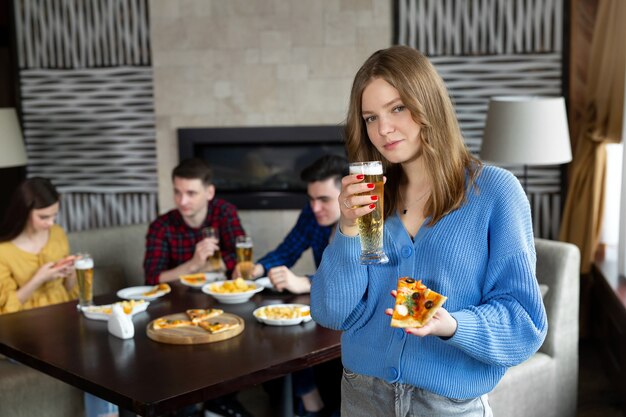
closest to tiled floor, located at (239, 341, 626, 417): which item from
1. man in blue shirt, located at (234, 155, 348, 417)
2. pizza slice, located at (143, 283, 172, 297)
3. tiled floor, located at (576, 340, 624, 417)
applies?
tiled floor, located at (576, 340, 624, 417)

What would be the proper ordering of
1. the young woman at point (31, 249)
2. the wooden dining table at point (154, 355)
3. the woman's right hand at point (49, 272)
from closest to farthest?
the wooden dining table at point (154, 355), the woman's right hand at point (49, 272), the young woman at point (31, 249)

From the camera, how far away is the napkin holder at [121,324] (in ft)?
8.00

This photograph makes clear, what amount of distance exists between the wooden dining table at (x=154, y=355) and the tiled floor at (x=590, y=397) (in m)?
1.07

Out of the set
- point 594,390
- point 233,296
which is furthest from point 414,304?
point 594,390

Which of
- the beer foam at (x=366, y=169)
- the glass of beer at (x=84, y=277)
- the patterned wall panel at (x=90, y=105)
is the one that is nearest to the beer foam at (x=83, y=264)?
the glass of beer at (x=84, y=277)

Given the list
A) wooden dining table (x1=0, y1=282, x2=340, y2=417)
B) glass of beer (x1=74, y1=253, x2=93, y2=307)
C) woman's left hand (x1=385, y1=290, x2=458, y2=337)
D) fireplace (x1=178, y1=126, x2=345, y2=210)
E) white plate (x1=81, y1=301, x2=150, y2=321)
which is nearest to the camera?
woman's left hand (x1=385, y1=290, x2=458, y2=337)

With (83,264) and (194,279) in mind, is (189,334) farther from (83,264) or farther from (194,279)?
(194,279)

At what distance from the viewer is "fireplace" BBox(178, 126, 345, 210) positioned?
16.9 feet

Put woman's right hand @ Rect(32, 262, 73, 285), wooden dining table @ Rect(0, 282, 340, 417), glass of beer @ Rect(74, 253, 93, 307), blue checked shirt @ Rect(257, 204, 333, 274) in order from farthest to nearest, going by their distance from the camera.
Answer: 1. blue checked shirt @ Rect(257, 204, 333, 274)
2. woman's right hand @ Rect(32, 262, 73, 285)
3. glass of beer @ Rect(74, 253, 93, 307)
4. wooden dining table @ Rect(0, 282, 340, 417)

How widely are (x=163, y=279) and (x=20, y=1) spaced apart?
3.07 metres

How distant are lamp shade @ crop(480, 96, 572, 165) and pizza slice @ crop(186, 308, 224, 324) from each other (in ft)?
5.67

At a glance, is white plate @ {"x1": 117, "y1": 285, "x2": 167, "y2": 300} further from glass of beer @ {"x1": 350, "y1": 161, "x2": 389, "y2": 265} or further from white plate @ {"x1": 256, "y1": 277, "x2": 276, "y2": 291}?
glass of beer @ {"x1": 350, "y1": 161, "x2": 389, "y2": 265}

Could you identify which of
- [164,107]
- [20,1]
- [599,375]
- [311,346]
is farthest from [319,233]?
[20,1]

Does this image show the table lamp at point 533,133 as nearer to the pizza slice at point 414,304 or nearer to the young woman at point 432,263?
the young woman at point 432,263
